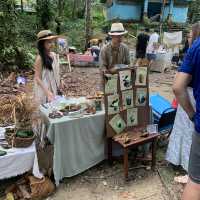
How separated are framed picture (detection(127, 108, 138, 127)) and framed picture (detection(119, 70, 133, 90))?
32 centimetres

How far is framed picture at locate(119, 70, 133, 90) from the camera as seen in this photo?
392 centimetres

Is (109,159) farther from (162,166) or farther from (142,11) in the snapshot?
(142,11)

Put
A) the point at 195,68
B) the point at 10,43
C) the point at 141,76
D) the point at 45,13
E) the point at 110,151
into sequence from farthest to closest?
the point at 45,13 → the point at 10,43 → the point at 110,151 → the point at 141,76 → the point at 195,68

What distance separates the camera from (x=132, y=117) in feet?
13.7

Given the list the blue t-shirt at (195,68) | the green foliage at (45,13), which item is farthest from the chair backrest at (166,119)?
the green foliage at (45,13)

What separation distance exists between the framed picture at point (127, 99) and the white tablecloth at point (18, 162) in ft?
4.01

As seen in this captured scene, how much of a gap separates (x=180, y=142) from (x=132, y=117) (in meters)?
0.67

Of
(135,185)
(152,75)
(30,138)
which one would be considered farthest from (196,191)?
(152,75)

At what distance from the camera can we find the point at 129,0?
2380 cm

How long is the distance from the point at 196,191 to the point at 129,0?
23.0 m

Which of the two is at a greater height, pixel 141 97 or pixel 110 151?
pixel 141 97

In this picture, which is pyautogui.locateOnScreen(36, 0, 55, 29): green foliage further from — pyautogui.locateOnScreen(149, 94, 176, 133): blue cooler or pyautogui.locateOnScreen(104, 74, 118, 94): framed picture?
pyautogui.locateOnScreen(104, 74, 118, 94): framed picture

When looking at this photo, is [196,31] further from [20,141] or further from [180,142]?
[20,141]

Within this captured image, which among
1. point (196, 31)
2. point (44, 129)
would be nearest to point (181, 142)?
point (196, 31)
